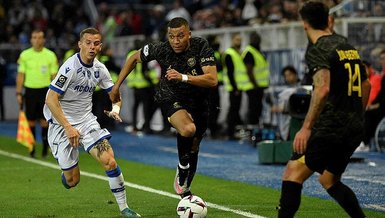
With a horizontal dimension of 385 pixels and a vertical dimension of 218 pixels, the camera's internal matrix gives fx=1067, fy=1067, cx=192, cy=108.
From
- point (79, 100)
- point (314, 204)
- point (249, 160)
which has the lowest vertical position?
point (249, 160)

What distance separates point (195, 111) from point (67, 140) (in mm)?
1450

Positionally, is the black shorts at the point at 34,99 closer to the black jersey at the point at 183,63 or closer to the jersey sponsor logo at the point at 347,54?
the black jersey at the point at 183,63

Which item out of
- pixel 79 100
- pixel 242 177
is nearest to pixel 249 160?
pixel 242 177

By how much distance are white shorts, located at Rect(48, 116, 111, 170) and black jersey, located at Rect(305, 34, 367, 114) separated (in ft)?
11.1


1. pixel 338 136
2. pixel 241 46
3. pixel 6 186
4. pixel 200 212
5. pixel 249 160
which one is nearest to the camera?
pixel 338 136

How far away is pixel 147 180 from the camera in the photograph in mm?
15195

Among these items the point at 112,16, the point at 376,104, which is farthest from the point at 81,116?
the point at 112,16

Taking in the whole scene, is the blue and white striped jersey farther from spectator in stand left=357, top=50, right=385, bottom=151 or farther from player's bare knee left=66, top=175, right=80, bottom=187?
spectator in stand left=357, top=50, right=385, bottom=151

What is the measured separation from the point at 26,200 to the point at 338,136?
17.2ft

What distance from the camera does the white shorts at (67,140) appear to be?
36.9 feet

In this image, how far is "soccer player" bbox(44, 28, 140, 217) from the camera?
10945 mm

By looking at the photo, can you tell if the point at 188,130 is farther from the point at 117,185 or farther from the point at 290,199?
the point at 290,199

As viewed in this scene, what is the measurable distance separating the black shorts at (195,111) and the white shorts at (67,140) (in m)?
0.83

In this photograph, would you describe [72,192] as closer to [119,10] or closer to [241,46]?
[241,46]
